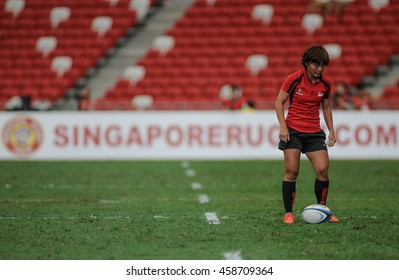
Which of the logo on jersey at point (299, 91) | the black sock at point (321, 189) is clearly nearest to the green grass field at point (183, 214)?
the black sock at point (321, 189)

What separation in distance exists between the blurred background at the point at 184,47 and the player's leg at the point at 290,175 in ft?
49.3

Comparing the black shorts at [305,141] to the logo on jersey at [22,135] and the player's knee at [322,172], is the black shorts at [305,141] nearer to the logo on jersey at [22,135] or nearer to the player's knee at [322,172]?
the player's knee at [322,172]

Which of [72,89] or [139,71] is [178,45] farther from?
[72,89]

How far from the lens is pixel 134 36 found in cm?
2738

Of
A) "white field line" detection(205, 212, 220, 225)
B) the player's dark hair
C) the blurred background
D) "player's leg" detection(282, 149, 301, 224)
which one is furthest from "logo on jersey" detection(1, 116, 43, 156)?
the player's dark hair

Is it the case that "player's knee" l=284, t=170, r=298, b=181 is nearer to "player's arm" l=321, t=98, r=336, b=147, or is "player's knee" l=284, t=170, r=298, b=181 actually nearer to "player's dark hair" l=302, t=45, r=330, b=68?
"player's arm" l=321, t=98, r=336, b=147

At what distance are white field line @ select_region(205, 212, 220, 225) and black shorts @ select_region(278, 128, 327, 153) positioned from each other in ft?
3.38

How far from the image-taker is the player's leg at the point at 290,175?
8.44 meters

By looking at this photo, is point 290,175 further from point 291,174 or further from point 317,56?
point 317,56

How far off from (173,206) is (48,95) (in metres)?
15.2

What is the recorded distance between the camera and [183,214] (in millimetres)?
9375

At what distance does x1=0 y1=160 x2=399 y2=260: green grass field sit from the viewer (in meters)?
6.93

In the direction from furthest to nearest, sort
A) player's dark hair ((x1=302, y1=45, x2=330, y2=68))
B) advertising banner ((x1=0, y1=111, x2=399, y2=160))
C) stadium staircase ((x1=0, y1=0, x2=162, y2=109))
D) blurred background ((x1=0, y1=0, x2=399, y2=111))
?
stadium staircase ((x1=0, y1=0, x2=162, y2=109)), blurred background ((x1=0, y1=0, x2=399, y2=111)), advertising banner ((x1=0, y1=111, x2=399, y2=160)), player's dark hair ((x1=302, y1=45, x2=330, y2=68))
